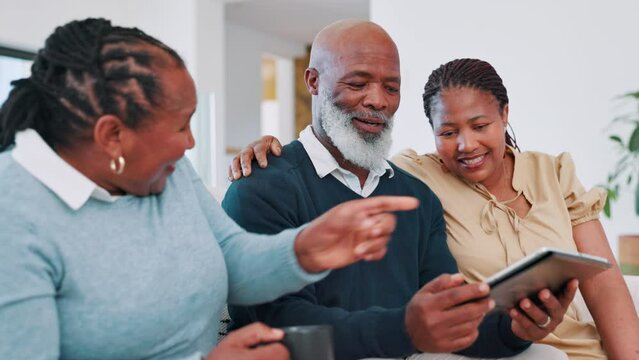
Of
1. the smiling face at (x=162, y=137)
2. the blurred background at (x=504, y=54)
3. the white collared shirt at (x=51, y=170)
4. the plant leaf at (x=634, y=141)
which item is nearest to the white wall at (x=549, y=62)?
the blurred background at (x=504, y=54)

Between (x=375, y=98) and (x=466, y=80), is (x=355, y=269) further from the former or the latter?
(x=466, y=80)

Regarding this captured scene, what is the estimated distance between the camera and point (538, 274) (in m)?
1.17

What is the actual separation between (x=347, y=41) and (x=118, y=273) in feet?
3.13

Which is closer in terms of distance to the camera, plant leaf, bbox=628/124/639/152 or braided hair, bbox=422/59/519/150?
braided hair, bbox=422/59/519/150

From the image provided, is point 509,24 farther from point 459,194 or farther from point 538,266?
point 538,266

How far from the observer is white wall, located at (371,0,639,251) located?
4.71m

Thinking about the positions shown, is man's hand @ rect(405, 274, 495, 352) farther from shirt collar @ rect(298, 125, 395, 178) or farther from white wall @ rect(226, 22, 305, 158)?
white wall @ rect(226, 22, 305, 158)

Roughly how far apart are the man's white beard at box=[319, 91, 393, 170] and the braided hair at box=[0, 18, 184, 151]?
0.71 m

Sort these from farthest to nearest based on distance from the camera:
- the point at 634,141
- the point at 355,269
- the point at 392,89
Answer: the point at 634,141, the point at 392,89, the point at 355,269

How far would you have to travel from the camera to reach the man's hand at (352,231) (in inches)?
39.3

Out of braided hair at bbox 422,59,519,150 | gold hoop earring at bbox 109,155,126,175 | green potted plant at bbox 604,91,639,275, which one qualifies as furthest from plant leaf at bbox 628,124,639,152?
gold hoop earring at bbox 109,155,126,175

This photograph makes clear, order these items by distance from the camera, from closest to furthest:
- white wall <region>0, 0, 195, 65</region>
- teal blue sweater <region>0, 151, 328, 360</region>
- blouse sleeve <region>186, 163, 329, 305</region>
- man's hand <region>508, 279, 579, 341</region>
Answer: teal blue sweater <region>0, 151, 328, 360</region>, blouse sleeve <region>186, 163, 329, 305</region>, man's hand <region>508, 279, 579, 341</region>, white wall <region>0, 0, 195, 65</region>

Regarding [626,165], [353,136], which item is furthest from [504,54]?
[353,136]

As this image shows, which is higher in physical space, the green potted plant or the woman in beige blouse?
the green potted plant
